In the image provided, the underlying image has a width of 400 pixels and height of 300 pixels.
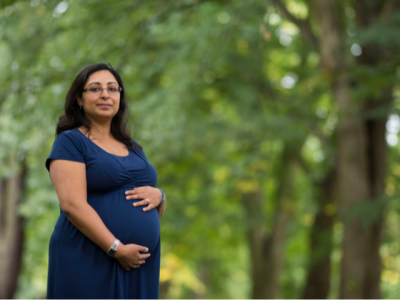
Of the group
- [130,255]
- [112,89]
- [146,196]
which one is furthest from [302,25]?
[130,255]

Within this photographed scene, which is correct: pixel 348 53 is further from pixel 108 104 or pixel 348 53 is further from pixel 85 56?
pixel 108 104

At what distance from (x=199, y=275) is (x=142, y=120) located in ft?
53.4

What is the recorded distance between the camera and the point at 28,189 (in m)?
10.8

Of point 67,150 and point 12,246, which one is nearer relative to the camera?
point 67,150

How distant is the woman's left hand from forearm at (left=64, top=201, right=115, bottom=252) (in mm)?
239

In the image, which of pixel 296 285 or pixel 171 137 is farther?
pixel 296 285

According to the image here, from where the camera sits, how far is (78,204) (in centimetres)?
192

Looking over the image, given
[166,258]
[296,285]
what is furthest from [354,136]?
[296,285]

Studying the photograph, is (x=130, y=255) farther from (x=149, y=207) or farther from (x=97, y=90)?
(x=97, y=90)

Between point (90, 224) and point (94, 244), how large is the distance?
127mm

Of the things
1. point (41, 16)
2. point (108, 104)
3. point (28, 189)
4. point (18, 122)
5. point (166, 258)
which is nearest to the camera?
point (108, 104)

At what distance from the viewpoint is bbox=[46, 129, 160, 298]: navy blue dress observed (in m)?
1.98

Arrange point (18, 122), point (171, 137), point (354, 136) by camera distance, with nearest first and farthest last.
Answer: point (18, 122) → point (171, 137) → point (354, 136)

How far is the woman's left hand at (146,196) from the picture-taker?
2160mm
